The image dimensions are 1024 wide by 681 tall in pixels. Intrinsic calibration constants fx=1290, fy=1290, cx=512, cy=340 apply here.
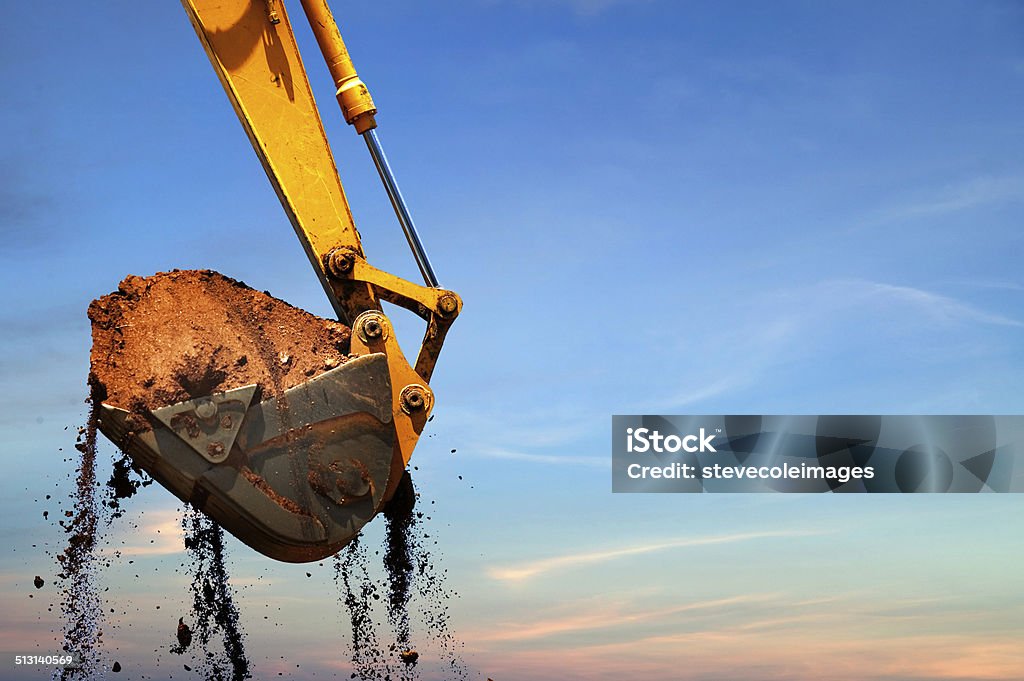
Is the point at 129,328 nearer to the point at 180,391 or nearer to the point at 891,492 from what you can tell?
the point at 180,391

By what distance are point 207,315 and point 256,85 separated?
172cm

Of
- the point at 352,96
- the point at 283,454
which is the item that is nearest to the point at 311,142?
the point at 352,96

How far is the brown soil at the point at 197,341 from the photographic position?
851cm

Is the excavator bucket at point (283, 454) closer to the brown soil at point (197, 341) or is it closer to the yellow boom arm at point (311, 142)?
the brown soil at point (197, 341)

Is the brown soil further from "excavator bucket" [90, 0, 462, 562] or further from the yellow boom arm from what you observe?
the yellow boom arm

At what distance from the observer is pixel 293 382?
28.6ft

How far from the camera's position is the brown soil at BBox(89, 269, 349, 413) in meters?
8.51

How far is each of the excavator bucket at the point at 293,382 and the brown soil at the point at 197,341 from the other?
2 centimetres

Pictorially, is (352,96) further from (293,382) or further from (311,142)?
(293,382)

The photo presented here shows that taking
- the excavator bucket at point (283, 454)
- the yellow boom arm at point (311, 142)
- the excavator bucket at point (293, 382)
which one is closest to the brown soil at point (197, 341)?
the excavator bucket at point (293, 382)

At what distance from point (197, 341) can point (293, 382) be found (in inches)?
27.2

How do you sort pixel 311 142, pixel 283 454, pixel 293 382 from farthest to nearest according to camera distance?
pixel 311 142 → pixel 293 382 → pixel 283 454

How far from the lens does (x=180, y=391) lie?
848 cm

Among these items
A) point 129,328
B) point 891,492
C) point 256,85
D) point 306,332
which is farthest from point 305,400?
point 891,492
